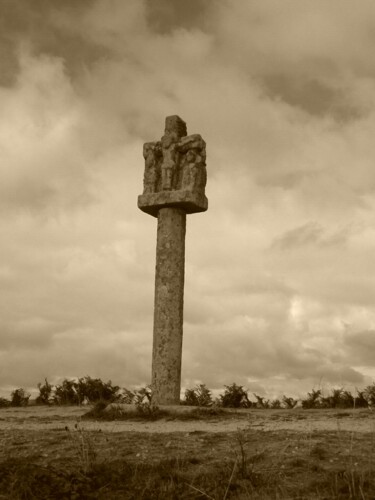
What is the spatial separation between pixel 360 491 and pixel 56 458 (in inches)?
134

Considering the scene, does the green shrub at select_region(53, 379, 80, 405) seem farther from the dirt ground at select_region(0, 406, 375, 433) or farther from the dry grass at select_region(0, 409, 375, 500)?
the dry grass at select_region(0, 409, 375, 500)

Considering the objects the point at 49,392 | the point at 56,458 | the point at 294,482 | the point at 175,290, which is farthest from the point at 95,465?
the point at 49,392

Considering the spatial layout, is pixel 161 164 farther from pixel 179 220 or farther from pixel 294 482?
pixel 294 482

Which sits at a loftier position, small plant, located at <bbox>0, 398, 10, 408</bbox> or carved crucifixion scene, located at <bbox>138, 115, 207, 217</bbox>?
carved crucifixion scene, located at <bbox>138, 115, 207, 217</bbox>

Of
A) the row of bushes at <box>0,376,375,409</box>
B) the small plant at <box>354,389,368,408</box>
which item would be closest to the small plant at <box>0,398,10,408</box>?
the row of bushes at <box>0,376,375,409</box>

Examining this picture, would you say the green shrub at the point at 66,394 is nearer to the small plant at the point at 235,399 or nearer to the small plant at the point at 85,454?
the small plant at the point at 235,399

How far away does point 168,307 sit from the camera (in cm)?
1419

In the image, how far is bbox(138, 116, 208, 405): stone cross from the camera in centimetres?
1395

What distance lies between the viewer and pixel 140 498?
641 centimetres

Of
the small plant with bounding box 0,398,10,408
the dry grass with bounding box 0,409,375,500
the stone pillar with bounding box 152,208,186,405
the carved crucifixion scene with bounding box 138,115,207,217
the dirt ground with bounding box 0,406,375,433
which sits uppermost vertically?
the carved crucifixion scene with bounding box 138,115,207,217

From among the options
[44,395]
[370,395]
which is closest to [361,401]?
[370,395]

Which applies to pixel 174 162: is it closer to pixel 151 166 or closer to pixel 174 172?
pixel 174 172

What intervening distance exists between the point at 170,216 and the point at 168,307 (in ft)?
6.26

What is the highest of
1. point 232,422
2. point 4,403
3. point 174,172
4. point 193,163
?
point 193,163
